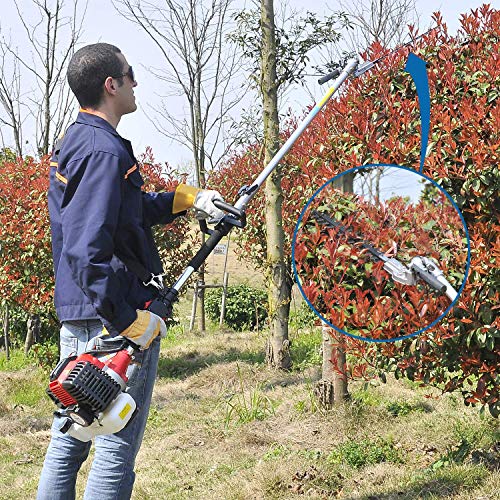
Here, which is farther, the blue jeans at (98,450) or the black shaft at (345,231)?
the black shaft at (345,231)

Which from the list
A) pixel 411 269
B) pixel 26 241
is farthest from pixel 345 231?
pixel 26 241

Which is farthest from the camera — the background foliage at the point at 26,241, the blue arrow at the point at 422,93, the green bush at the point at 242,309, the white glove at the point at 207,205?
the green bush at the point at 242,309

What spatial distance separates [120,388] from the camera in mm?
2391

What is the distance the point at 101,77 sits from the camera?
2.53 m

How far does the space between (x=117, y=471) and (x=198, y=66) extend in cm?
937

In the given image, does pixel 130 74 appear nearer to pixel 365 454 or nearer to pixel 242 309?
pixel 365 454

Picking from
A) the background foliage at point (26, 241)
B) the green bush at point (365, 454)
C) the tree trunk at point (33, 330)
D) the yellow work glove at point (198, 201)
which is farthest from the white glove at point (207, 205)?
the tree trunk at point (33, 330)

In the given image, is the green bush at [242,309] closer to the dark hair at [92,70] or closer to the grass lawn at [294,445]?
the grass lawn at [294,445]

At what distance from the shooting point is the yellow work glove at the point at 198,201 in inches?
112

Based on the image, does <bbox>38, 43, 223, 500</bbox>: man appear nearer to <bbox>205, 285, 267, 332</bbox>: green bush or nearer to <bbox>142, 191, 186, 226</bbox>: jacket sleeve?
<bbox>142, 191, 186, 226</bbox>: jacket sleeve

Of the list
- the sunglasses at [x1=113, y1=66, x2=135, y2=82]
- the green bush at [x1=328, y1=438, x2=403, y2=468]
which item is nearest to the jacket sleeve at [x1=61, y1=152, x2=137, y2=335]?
the sunglasses at [x1=113, y1=66, x2=135, y2=82]

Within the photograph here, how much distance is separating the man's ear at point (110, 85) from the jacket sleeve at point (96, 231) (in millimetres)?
331

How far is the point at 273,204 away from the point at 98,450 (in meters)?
4.29

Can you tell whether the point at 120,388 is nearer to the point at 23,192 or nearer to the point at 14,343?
the point at 23,192
